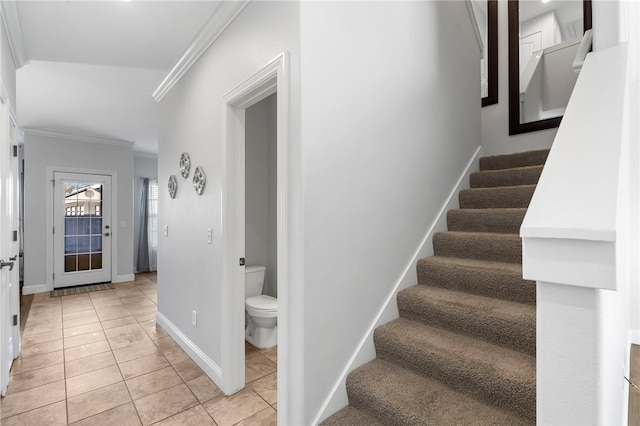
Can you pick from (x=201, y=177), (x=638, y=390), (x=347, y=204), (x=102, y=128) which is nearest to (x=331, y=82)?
(x=347, y=204)

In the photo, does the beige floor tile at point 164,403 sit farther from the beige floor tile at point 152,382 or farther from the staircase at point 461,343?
the staircase at point 461,343

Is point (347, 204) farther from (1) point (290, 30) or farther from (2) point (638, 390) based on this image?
(2) point (638, 390)

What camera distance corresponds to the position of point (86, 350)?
2.87 metres

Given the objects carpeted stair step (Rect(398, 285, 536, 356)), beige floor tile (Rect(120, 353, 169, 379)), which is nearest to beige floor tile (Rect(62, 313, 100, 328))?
beige floor tile (Rect(120, 353, 169, 379))

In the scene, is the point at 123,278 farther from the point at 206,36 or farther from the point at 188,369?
the point at 206,36

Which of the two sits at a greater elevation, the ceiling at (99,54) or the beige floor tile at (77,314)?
the ceiling at (99,54)

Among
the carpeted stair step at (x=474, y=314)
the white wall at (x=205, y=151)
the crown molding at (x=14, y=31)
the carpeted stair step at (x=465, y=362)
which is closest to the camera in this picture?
the carpeted stair step at (x=465, y=362)

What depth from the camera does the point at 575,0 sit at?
3.22 metres

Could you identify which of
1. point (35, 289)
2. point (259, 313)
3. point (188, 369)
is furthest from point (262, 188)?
point (35, 289)

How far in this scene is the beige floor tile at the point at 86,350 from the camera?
2.75 metres

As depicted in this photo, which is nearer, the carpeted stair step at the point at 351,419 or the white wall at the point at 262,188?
the carpeted stair step at the point at 351,419

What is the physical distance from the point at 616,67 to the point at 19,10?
3.38 metres

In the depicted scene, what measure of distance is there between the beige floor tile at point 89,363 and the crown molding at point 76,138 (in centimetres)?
413

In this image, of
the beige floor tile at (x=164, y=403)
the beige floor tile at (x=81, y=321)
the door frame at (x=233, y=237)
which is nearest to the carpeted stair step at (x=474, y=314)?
the door frame at (x=233, y=237)
